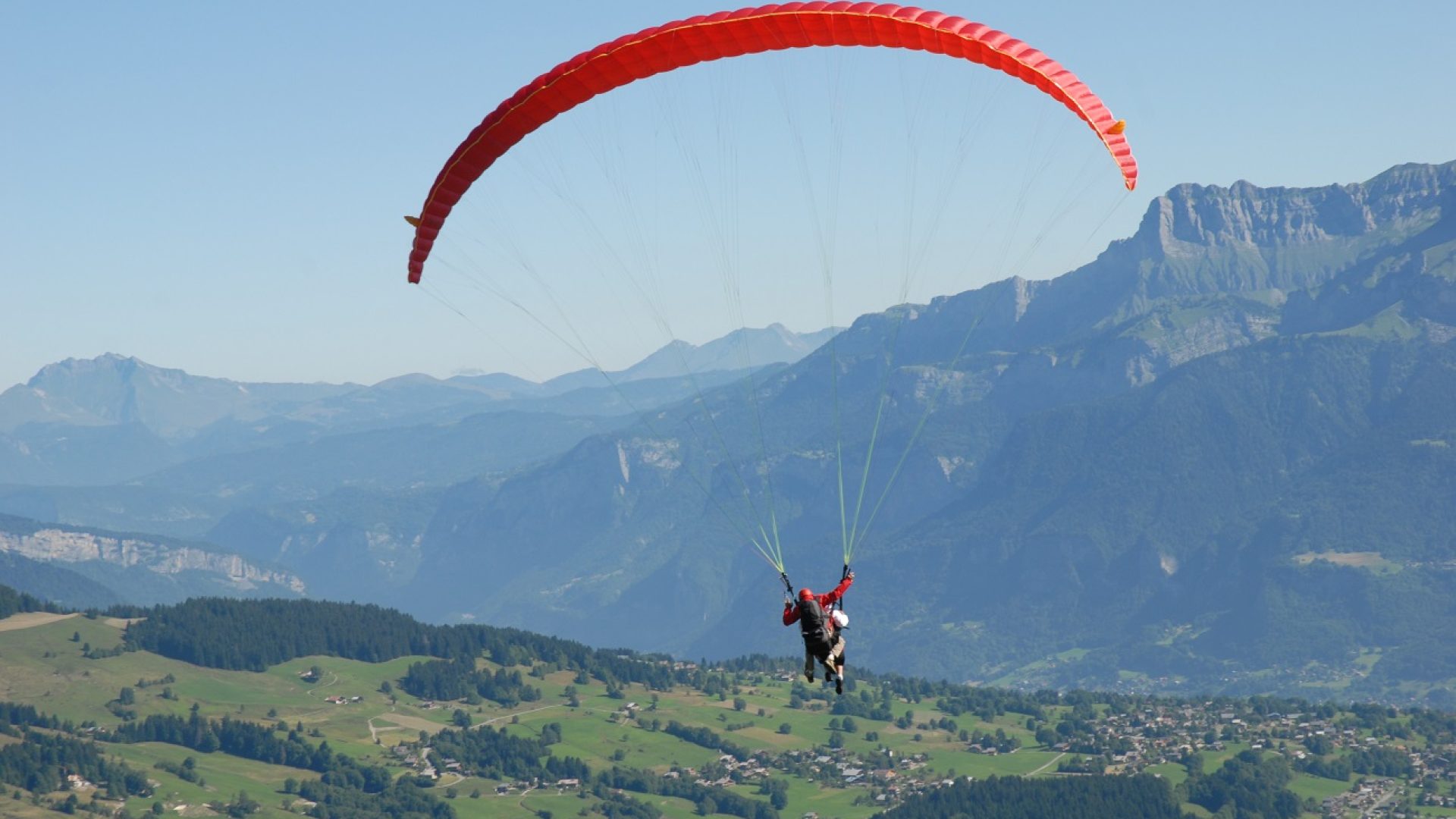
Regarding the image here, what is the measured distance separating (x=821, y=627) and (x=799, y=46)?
17.5 metres

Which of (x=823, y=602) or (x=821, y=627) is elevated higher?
(x=823, y=602)

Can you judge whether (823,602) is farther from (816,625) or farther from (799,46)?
(799,46)

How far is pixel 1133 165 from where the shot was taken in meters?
50.8

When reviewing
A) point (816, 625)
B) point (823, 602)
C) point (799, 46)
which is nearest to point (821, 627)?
point (816, 625)

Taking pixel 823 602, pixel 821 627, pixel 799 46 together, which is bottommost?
pixel 821 627

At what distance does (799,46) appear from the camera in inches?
1989

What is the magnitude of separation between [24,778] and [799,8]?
174 metres

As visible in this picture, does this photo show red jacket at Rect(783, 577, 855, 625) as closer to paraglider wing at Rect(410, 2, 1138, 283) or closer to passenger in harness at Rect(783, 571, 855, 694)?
passenger in harness at Rect(783, 571, 855, 694)

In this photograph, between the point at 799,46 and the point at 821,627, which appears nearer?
the point at 821,627

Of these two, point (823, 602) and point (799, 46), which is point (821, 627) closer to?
point (823, 602)

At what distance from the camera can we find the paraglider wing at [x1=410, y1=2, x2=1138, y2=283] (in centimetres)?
4922

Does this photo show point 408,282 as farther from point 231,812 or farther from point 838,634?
point 231,812

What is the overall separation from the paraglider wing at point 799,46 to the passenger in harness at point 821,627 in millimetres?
15464

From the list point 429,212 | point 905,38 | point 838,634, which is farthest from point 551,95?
point 838,634
